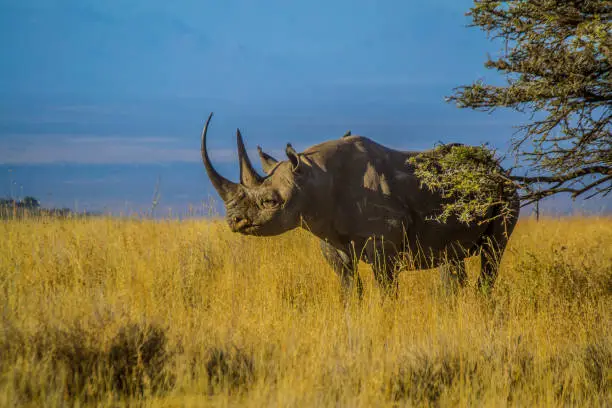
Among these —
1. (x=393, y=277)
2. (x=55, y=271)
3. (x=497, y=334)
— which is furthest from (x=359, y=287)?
(x=55, y=271)

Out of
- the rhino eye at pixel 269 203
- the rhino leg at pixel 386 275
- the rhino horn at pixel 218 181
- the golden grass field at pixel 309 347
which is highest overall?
the rhino horn at pixel 218 181

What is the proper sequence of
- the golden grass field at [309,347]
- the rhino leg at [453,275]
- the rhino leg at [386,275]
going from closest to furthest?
the golden grass field at [309,347] → the rhino leg at [386,275] → the rhino leg at [453,275]

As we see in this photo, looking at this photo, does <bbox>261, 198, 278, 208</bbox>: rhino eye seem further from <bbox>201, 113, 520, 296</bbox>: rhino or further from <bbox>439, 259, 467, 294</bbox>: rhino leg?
<bbox>439, 259, 467, 294</bbox>: rhino leg

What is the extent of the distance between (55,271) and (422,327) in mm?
5986

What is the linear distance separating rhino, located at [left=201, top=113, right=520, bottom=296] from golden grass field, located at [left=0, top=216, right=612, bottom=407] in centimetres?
58

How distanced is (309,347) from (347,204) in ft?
7.82

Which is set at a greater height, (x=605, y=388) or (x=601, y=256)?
(x=601, y=256)

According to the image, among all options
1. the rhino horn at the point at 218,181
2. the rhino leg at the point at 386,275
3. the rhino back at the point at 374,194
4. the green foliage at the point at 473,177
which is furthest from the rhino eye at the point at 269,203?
the green foliage at the point at 473,177

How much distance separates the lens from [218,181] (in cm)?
762

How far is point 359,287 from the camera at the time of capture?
808 cm

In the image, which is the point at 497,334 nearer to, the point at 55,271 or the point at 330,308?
the point at 330,308

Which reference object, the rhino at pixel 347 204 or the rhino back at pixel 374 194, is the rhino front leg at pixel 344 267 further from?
the rhino back at pixel 374 194

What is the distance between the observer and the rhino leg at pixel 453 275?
361 inches

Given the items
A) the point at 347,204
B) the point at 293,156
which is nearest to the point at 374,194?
the point at 347,204
